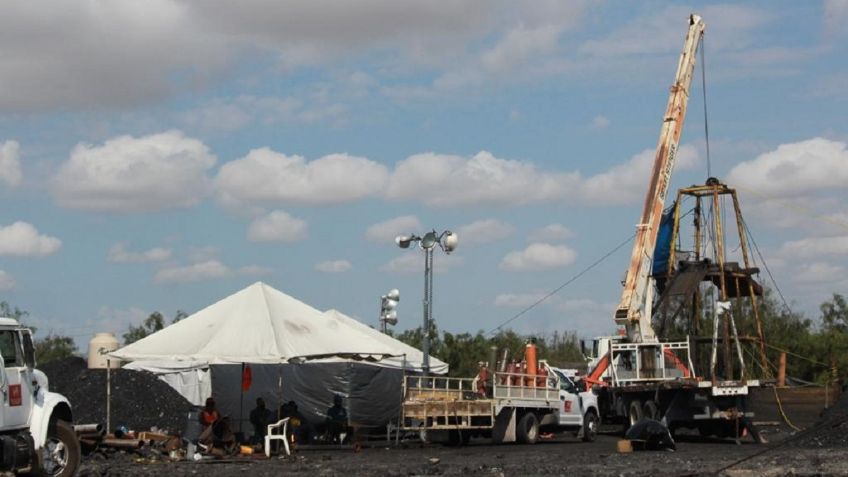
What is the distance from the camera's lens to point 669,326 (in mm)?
40750

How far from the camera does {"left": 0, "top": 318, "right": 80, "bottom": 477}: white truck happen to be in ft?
60.6

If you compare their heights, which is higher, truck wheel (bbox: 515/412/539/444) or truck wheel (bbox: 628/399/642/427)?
truck wheel (bbox: 628/399/642/427)

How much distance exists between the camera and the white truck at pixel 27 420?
1848 cm

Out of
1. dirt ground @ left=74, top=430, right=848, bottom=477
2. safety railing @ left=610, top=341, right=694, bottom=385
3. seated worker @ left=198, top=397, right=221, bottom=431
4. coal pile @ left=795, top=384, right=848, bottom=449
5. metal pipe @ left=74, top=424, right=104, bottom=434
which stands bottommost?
dirt ground @ left=74, top=430, right=848, bottom=477

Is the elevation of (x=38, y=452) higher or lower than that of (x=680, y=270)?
lower

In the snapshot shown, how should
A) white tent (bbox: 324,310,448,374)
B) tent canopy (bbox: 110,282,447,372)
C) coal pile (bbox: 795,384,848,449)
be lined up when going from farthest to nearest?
white tent (bbox: 324,310,448,374)
tent canopy (bbox: 110,282,447,372)
coal pile (bbox: 795,384,848,449)

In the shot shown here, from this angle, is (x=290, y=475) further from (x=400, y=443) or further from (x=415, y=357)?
(x=415, y=357)

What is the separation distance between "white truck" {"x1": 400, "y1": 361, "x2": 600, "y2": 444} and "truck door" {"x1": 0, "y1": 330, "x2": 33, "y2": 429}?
12.3 m

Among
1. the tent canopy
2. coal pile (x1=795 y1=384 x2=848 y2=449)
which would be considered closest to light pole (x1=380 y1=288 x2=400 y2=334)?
the tent canopy

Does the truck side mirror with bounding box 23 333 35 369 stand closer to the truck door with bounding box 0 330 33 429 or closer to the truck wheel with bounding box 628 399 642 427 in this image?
the truck door with bounding box 0 330 33 429

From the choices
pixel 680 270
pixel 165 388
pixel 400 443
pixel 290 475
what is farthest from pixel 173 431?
pixel 680 270

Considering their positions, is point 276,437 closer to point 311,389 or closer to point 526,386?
point 526,386

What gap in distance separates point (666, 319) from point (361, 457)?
51.0 ft

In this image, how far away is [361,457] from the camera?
1067 inches
